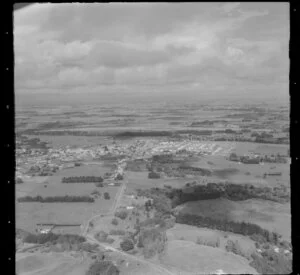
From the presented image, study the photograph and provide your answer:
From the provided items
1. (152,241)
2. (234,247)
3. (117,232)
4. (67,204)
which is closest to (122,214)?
(117,232)

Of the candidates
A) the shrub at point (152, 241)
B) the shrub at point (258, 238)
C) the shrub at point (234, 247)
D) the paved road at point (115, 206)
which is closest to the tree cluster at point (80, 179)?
the paved road at point (115, 206)

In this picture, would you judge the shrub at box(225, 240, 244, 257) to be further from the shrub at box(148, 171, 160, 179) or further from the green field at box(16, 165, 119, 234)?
the green field at box(16, 165, 119, 234)

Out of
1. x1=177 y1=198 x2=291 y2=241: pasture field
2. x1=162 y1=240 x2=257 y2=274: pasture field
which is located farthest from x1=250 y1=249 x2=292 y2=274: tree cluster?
x1=177 y1=198 x2=291 y2=241: pasture field

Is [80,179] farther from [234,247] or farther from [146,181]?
[234,247]

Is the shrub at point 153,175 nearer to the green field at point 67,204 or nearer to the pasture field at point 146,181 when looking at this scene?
the pasture field at point 146,181

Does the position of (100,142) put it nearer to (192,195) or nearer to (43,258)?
(192,195)

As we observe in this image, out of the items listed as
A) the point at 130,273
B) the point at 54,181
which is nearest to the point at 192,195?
the point at 130,273
